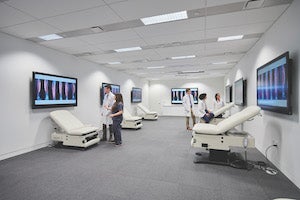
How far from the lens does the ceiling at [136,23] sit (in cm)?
241

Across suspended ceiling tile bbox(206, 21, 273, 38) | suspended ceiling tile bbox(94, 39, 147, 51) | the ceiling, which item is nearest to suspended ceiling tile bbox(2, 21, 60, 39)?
the ceiling

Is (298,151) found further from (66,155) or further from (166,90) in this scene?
(166,90)

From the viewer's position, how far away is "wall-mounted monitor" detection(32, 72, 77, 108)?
12.9 feet

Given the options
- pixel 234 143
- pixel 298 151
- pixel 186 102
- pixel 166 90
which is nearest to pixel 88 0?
pixel 234 143

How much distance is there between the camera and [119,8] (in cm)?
251

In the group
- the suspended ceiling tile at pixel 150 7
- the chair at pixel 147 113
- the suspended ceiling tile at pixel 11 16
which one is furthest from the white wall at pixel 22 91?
the chair at pixel 147 113

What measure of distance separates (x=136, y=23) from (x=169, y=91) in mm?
9211

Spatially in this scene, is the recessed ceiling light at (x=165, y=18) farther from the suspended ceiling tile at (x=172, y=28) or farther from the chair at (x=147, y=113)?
the chair at (x=147, y=113)

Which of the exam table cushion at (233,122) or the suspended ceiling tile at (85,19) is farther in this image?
the exam table cushion at (233,122)

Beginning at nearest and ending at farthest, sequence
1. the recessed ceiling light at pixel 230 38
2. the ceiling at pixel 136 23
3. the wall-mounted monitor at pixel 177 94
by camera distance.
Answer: the ceiling at pixel 136 23
the recessed ceiling light at pixel 230 38
the wall-mounted monitor at pixel 177 94

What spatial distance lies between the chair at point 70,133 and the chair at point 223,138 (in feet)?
8.77

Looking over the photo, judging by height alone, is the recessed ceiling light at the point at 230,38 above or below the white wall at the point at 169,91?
above

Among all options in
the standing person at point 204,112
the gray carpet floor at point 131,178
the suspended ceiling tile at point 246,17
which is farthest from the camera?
the standing person at point 204,112

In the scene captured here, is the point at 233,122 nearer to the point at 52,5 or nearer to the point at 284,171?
the point at 284,171
